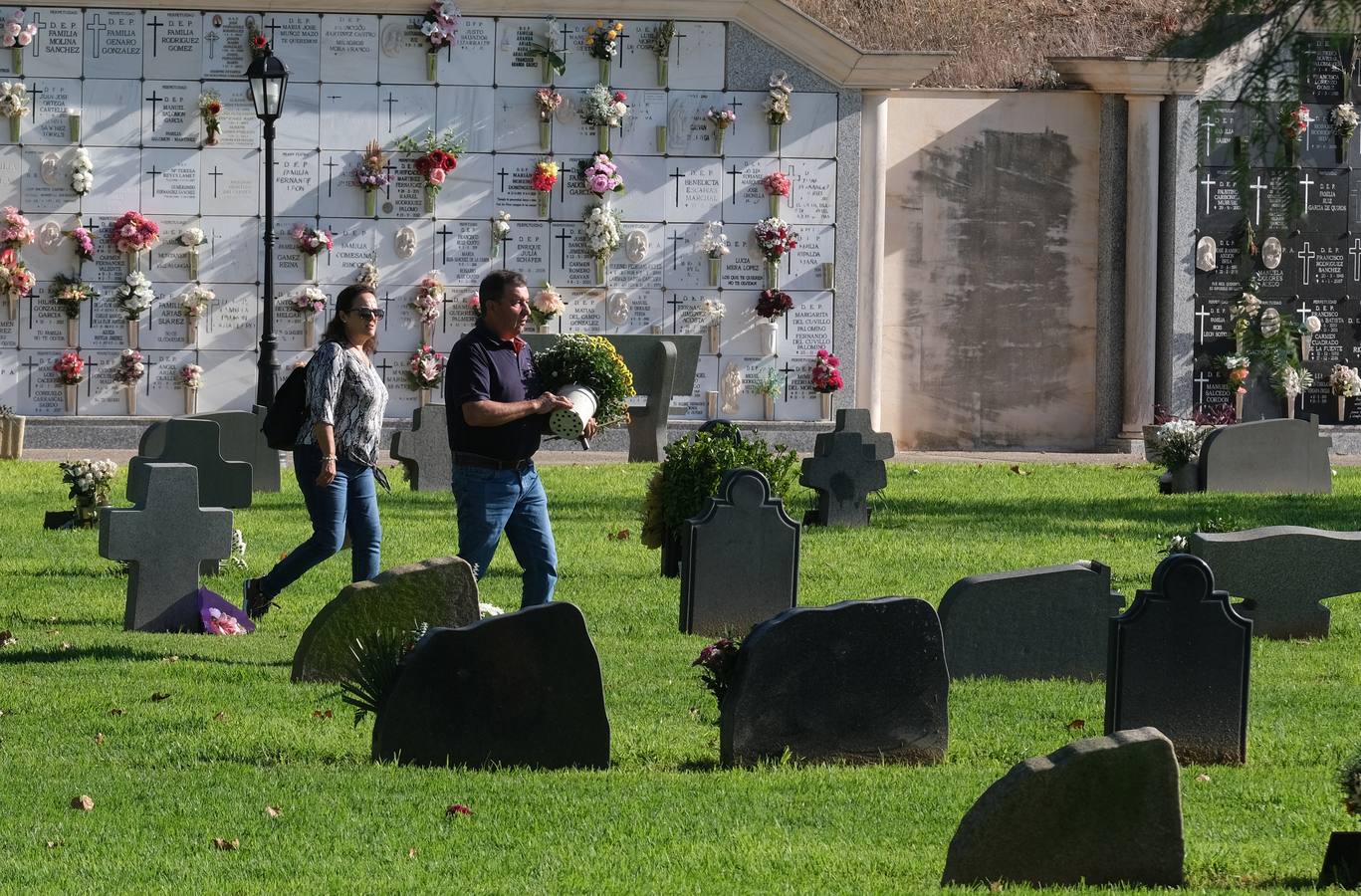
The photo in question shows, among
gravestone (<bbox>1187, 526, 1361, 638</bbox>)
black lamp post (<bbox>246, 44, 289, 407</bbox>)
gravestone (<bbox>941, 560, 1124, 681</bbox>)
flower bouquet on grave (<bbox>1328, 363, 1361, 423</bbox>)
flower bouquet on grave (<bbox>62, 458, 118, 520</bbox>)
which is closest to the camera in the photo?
gravestone (<bbox>941, 560, 1124, 681</bbox>)

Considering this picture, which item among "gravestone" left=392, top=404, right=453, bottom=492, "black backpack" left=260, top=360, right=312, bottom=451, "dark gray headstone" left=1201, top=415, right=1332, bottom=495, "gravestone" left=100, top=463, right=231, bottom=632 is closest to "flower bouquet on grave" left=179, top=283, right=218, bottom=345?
"gravestone" left=392, top=404, right=453, bottom=492

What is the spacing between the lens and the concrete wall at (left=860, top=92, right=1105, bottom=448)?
2202 centimetres

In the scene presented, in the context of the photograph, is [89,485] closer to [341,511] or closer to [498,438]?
[341,511]

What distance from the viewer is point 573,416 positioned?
8352 mm

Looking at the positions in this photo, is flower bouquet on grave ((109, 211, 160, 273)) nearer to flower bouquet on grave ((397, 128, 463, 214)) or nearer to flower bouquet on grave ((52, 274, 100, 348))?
flower bouquet on grave ((52, 274, 100, 348))

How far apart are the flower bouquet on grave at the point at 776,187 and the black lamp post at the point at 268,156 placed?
207 inches

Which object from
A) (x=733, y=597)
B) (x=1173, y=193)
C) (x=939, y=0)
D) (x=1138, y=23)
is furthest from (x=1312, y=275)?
(x=733, y=597)

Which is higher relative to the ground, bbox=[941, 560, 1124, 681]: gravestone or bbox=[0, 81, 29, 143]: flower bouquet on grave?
bbox=[0, 81, 29, 143]: flower bouquet on grave

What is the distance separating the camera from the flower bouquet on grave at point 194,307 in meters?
20.2

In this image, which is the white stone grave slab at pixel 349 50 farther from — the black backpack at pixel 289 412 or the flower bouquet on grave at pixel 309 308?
the black backpack at pixel 289 412

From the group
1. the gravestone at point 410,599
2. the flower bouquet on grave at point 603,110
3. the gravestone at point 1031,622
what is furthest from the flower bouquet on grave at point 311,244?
the gravestone at point 1031,622

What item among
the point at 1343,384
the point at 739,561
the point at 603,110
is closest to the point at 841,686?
the point at 739,561

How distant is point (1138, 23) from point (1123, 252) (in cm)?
580

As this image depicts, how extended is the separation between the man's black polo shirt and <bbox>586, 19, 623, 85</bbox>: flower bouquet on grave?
12626 millimetres
